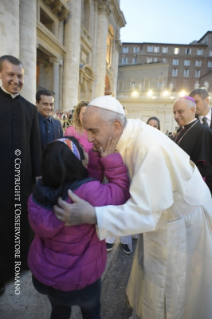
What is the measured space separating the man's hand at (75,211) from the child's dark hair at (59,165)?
3.9 inches

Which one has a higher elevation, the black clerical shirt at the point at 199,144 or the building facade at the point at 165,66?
the building facade at the point at 165,66

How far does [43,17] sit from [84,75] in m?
5.13

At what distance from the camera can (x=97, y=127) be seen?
1313mm

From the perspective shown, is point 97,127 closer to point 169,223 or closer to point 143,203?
point 143,203

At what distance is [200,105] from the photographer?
11.0ft

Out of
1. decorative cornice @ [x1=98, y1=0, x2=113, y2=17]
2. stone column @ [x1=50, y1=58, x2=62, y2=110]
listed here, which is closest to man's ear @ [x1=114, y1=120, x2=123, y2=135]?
stone column @ [x1=50, y1=58, x2=62, y2=110]

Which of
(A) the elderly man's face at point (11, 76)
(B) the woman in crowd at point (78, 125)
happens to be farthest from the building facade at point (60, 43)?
(A) the elderly man's face at point (11, 76)

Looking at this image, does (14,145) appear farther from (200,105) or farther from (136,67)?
(136,67)

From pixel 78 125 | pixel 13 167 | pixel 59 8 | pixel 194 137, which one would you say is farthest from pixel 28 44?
pixel 194 137

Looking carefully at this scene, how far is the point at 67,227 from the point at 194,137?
2140mm

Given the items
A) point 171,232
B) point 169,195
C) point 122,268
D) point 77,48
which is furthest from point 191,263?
point 77,48

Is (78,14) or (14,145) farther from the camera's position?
(78,14)

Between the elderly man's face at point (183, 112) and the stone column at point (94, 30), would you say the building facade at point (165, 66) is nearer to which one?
the stone column at point (94, 30)

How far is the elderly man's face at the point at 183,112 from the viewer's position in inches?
100
